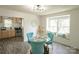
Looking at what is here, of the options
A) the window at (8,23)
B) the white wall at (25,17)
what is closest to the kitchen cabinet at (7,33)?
the window at (8,23)

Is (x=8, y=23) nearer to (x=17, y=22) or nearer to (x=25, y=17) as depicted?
(x=17, y=22)

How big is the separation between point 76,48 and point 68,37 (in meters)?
0.70

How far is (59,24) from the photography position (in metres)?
5.53

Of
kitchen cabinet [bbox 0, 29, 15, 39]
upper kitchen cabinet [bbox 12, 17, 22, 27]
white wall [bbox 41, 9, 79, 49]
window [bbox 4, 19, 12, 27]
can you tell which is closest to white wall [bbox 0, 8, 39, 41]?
upper kitchen cabinet [bbox 12, 17, 22, 27]

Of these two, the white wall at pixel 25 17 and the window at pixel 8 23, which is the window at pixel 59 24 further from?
the window at pixel 8 23

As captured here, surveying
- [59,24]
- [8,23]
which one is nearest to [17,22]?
[8,23]

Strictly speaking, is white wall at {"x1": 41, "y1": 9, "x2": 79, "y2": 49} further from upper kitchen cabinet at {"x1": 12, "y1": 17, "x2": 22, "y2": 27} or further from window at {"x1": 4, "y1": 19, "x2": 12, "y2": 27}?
window at {"x1": 4, "y1": 19, "x2": 12, "y2": 27}

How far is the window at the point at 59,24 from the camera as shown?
5059mm

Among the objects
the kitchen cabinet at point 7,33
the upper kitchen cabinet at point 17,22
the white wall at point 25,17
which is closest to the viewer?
the white wall at point 25,17

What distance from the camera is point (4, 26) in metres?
7.48

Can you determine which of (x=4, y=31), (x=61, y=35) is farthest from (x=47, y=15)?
(x=4, y=31)

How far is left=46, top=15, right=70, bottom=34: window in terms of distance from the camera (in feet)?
16.6
